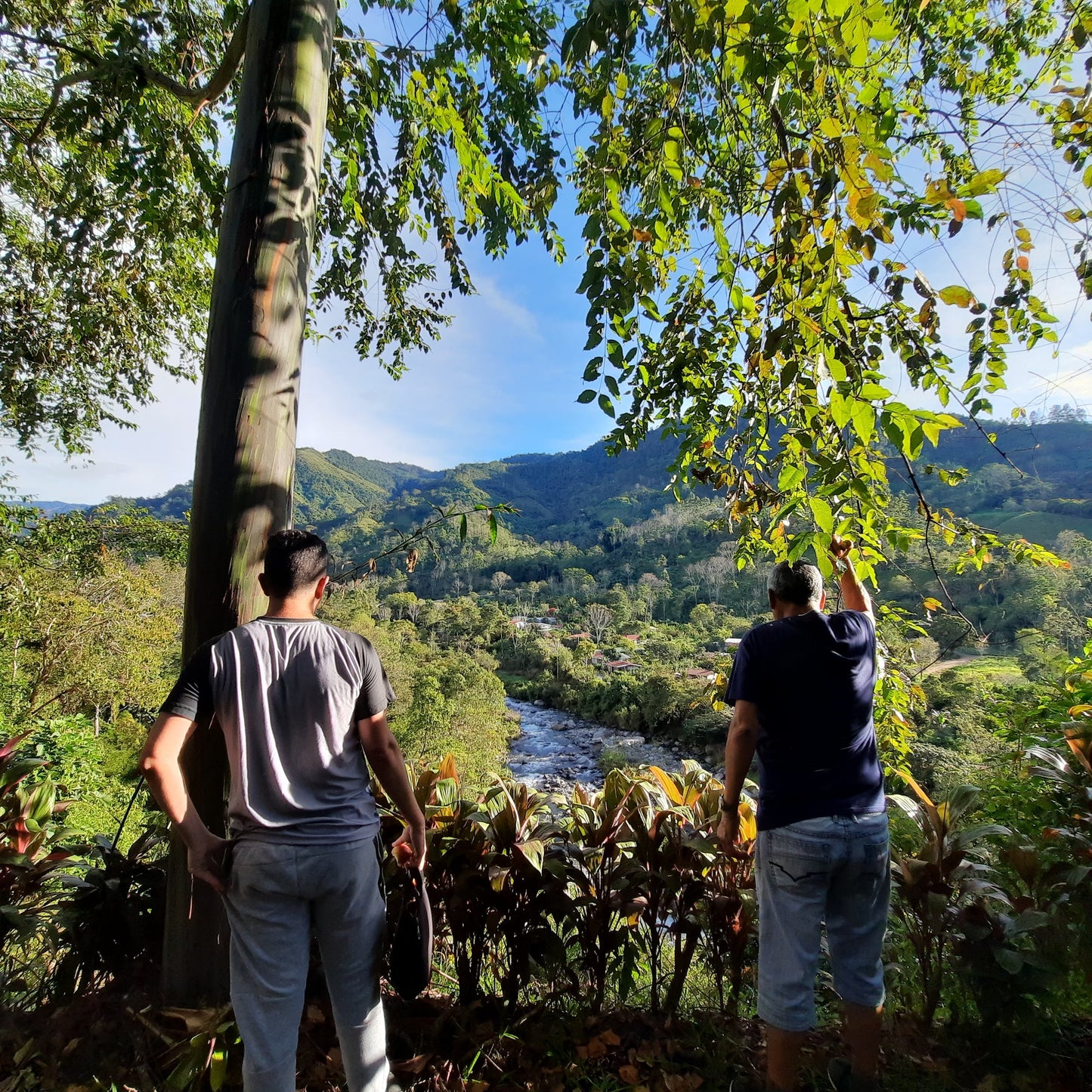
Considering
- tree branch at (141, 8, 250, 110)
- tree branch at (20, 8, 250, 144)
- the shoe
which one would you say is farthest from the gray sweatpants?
tree branch at (141, 8, 250, 110)

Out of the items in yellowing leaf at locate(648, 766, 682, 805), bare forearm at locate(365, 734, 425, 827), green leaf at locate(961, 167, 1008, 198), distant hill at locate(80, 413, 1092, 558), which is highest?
distant hill at locate(80, 413, 1092, 558)

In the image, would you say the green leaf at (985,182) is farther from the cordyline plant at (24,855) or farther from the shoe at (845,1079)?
the cordyline plant at (24,855)

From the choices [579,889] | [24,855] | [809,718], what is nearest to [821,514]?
[809,718]

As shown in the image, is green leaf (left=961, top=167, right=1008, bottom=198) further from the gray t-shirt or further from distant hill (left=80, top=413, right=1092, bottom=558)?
the gray t-shirt

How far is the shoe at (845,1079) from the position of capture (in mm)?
1645

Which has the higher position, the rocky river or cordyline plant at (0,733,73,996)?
cordyline plant at (0,733,73,996)

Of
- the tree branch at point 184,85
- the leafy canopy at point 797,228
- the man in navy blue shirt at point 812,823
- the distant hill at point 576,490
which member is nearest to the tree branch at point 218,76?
the tree branch at point 184,85

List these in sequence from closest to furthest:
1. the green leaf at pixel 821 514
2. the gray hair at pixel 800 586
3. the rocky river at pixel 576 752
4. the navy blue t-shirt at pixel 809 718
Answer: the green leaf at pixel 821 514 → the navy blue t-shirt at pixel 809 718 → the gray hair at pixel 800 586 → the rocky river at pixel 576 752

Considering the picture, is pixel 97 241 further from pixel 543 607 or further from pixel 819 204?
pixel 543 607

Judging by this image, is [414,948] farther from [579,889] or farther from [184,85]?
[184,85]

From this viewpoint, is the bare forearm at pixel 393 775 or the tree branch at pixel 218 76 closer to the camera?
the bare forearm at pixel 393 775

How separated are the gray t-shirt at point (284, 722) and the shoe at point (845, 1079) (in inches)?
63.6

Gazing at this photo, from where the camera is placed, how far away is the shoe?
164cm

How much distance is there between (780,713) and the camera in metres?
→ 1.70
